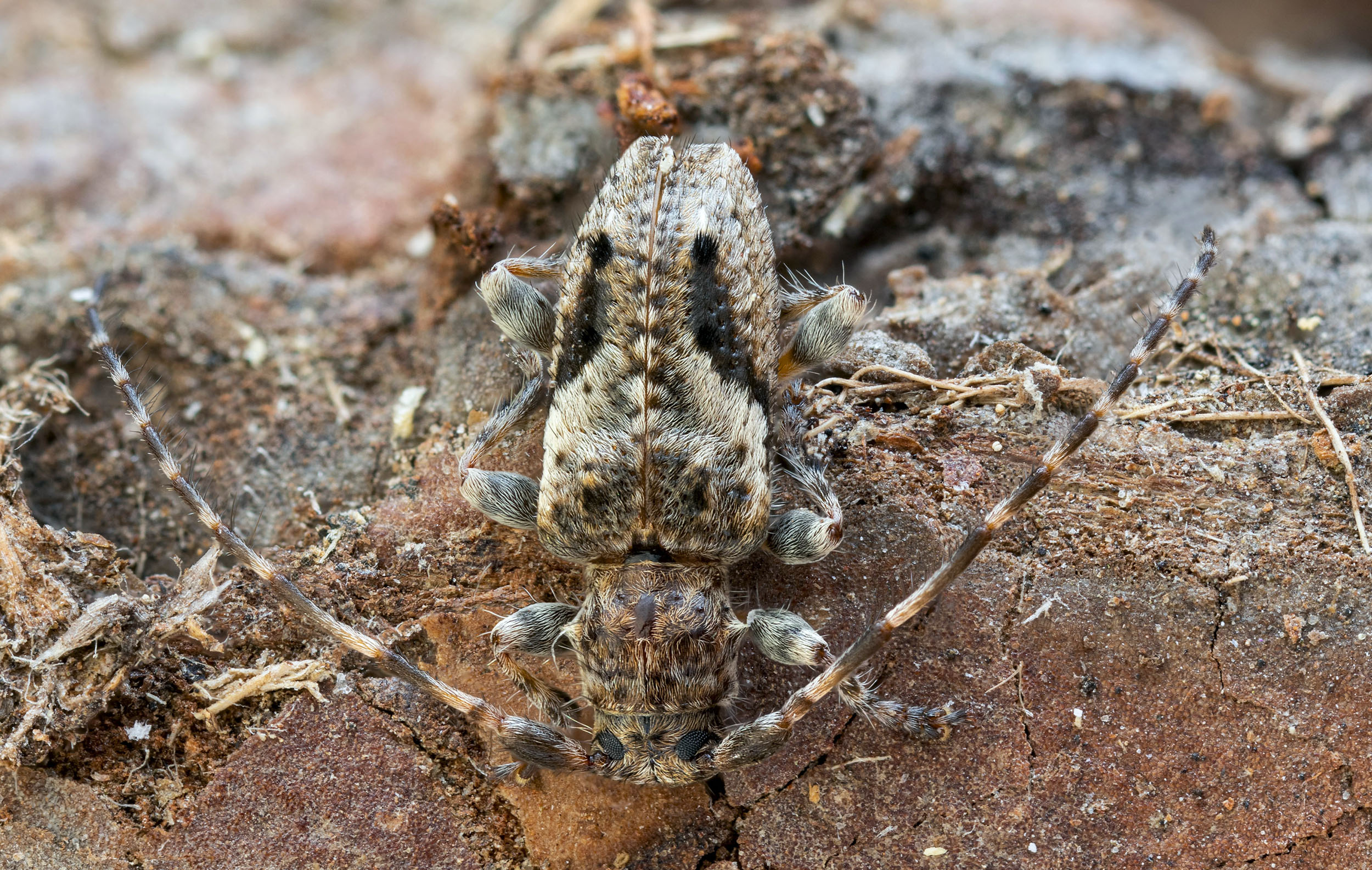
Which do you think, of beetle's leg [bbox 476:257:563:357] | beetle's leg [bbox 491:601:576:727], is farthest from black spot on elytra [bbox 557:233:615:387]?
beetle's leg [bbox 491:601:576:727]

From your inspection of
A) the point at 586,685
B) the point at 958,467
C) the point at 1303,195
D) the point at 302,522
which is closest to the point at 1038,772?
the point at 958,467

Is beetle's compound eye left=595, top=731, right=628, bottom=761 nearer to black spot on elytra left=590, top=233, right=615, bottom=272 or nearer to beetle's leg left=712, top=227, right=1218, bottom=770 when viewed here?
beetle's leg left=712, top=227, right=1218, bottom=770

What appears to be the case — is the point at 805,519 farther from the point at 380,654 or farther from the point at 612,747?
the point at 380,654

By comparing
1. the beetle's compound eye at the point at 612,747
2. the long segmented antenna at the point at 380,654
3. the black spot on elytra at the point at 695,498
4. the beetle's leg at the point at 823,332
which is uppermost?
the beetle's leg at the point at 823,332

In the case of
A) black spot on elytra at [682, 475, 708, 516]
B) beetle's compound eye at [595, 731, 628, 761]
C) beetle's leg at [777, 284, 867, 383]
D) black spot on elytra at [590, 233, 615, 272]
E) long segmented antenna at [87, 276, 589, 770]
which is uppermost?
black spot on elytra at [590, 233, 615, 272]

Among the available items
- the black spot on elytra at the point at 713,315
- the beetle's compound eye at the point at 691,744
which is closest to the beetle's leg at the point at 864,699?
the beetle's compound eye at the point at 691,744

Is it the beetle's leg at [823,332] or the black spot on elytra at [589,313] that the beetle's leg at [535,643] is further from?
the beetle's leg at [823,332]
